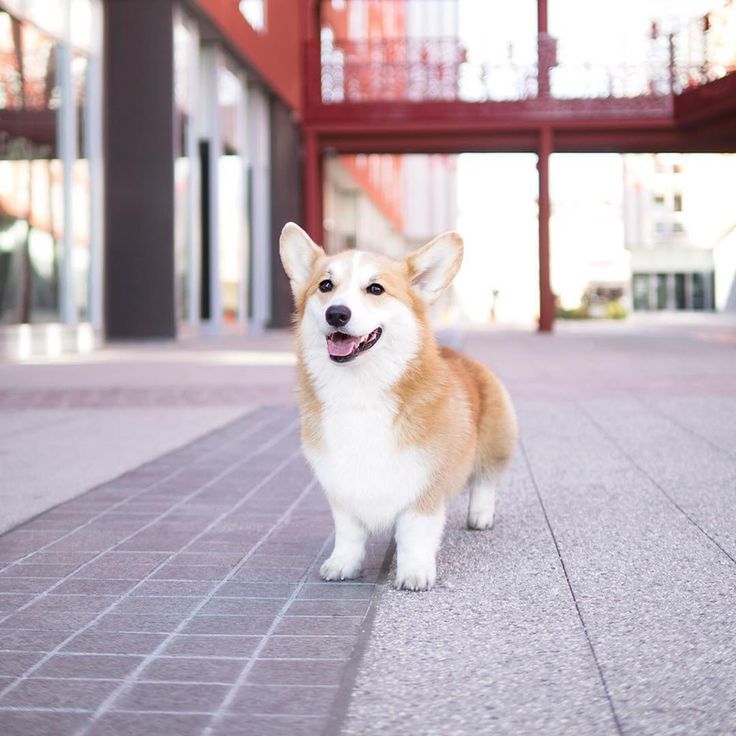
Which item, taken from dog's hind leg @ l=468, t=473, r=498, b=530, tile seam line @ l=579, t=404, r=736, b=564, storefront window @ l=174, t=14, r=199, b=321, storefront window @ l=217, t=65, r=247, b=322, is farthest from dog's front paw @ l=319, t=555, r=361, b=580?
storefront window @ l=217, t=65, r=247, b=322

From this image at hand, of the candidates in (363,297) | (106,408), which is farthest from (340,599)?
(106,408)

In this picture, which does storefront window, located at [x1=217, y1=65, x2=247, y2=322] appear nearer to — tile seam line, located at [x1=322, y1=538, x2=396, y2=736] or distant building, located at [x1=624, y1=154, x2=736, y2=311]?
tile seam line, located at [x1=322, y1=538, x2=396, y2=736]

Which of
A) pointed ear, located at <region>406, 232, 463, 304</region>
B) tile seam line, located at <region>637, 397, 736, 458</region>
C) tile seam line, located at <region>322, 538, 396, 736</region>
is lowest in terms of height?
tile seam line, located at <region>322, 538, 396, 736</region>

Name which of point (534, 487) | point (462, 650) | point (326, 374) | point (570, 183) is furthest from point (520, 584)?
point (570, 183)

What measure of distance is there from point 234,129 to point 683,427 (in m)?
15.8

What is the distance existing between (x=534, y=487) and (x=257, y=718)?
287 centimetres

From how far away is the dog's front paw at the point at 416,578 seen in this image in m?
3.11

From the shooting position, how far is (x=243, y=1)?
65.6ft

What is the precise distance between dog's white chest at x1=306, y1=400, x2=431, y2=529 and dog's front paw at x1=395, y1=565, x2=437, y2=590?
153mm

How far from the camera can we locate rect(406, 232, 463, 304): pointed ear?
332 centimetres

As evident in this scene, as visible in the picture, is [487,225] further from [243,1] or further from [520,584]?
[520,584]

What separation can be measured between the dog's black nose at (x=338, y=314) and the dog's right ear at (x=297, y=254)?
0.42m

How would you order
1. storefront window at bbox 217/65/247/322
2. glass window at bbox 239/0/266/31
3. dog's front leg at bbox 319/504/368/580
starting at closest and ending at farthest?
dog's front leg at bbox 319/504/368/580 → storefront window at bbox 217/65/247/322 → glass window at bbox 239/0/266/31

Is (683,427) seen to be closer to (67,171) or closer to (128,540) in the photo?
(128,540)
